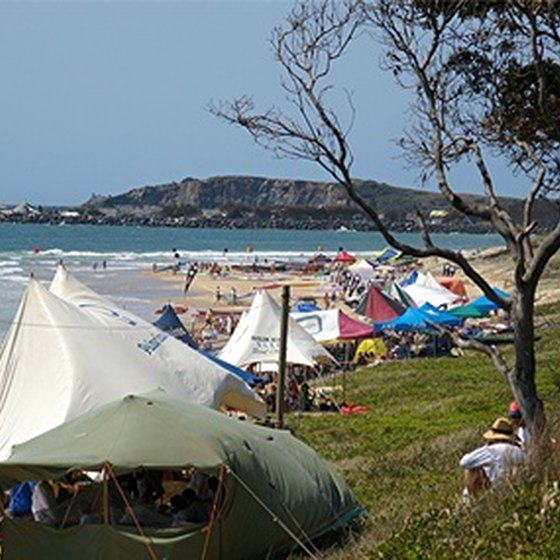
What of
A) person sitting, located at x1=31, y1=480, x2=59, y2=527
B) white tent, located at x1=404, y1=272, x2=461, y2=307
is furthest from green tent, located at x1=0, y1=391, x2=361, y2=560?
white tent, located at x1=404, y1=272, x2=461, y2=307

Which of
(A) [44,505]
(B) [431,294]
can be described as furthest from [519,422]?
(B) [431,294]

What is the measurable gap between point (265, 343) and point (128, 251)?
342 feet

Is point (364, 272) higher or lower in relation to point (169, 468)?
lower

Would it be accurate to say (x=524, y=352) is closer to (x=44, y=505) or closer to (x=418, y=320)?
(x=44, y=505)

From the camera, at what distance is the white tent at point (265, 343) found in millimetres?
25938

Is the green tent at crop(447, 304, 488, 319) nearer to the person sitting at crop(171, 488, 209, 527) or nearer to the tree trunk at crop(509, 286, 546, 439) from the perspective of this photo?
the tree trunk at crop(509, 286, 546, 439)

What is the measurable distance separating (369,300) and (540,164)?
960 inches

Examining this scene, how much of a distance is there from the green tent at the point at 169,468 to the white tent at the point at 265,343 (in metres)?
14.1

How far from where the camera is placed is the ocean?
70125 millimetres

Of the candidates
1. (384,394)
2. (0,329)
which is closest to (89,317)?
(384,394)

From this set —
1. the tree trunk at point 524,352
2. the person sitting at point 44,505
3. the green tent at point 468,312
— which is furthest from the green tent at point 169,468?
the green tent at point 468,312

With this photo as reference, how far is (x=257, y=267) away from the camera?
8756 centimetres

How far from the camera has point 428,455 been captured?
50.7 feet

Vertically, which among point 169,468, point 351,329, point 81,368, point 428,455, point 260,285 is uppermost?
point 81,368
